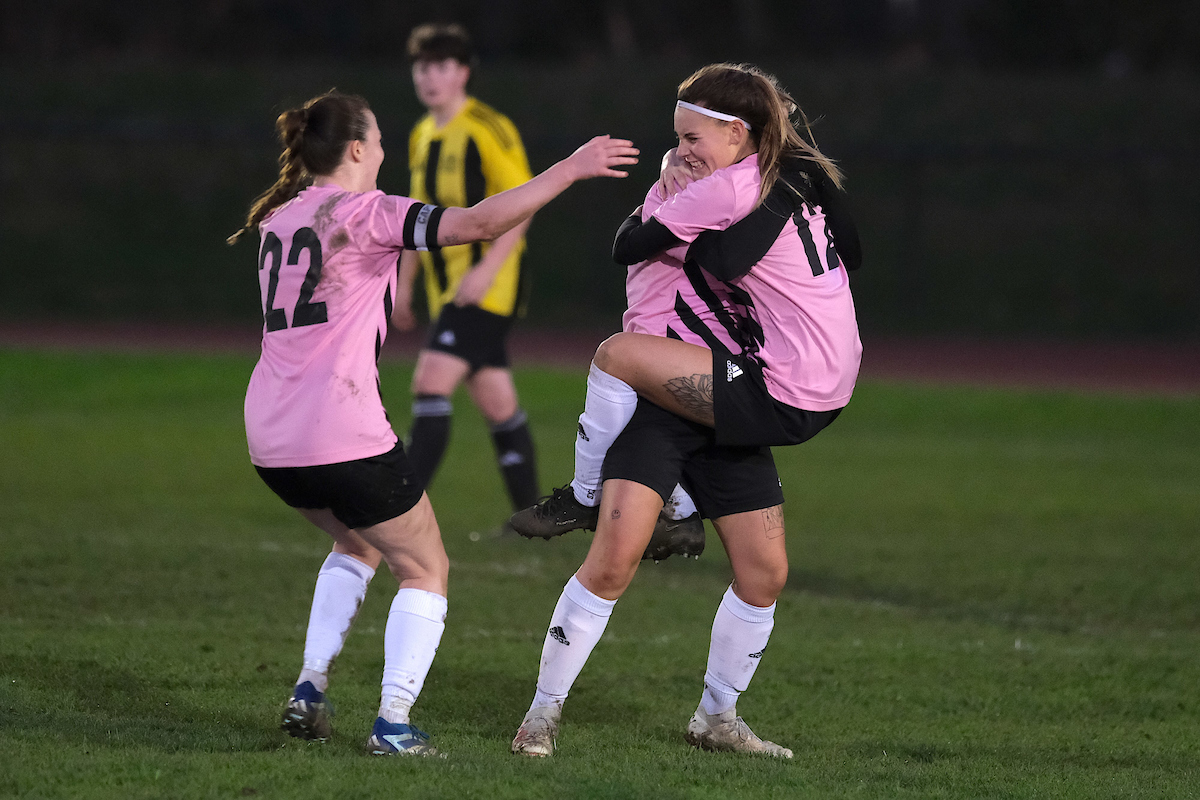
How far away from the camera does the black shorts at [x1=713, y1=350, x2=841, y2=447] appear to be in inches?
146

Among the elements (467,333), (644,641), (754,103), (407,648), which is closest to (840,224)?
(754,103)

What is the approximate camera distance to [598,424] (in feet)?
12.6

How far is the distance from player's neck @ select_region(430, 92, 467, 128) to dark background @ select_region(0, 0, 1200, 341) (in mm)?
13399

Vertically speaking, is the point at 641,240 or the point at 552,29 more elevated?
the point at 552,29

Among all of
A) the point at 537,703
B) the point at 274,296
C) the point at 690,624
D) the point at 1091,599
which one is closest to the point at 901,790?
the point at 537,703

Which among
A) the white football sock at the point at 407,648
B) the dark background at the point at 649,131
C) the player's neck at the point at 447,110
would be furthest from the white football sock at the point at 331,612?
the dark background at the point at 649,131

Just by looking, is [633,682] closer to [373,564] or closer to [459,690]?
[459,690]

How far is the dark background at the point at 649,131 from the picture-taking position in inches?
911

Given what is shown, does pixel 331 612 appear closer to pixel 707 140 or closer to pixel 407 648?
pixel 407 648

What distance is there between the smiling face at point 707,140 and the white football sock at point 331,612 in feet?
4.89

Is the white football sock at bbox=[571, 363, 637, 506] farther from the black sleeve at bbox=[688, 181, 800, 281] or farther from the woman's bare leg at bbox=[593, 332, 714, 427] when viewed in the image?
the black sleeve at bbox=[688, 181, 800, 281]

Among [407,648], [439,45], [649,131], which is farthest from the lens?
[649,131]

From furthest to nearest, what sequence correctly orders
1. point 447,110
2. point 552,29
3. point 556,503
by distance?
point 552,29
point 447,110
point 556,503

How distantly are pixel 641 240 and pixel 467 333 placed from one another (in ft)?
12.5
